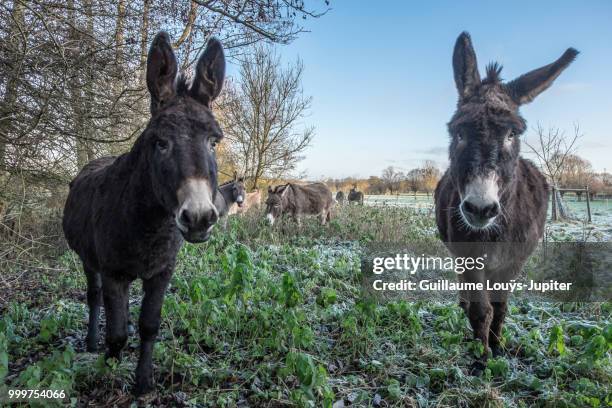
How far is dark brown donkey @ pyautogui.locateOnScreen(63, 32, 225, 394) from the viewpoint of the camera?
2150 mm

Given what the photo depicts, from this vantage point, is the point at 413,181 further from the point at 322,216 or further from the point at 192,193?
the point at 192,193

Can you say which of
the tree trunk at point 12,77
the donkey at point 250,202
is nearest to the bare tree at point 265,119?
the donkey at point 250,202

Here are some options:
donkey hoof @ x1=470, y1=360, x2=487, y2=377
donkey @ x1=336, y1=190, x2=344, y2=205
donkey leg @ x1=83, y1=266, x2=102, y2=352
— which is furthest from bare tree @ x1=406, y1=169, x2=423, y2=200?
donkey @ x1=336, y1=190, x2=344, y2=205

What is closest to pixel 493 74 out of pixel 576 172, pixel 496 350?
pixel 496 350

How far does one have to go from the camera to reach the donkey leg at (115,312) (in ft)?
A: 8.66

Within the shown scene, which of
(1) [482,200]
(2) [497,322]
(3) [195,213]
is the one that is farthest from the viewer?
(2) [497,322]

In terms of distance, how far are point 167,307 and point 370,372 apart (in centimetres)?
191

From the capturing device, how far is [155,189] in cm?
233

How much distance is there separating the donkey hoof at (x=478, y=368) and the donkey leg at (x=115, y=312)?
2.73 m

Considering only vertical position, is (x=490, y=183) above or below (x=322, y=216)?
above

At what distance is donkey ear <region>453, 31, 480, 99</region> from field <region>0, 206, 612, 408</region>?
6.56 ft

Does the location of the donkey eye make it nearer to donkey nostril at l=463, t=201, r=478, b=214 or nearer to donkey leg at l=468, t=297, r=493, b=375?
donkey nostril at l=463, t=201, r=478, b=214

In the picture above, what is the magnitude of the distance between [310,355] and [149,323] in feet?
4.09

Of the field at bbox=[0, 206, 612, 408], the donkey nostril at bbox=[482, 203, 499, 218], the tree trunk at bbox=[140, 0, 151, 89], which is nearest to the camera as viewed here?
the donkey nostril at bbox=[482, 203, 499, 218]
